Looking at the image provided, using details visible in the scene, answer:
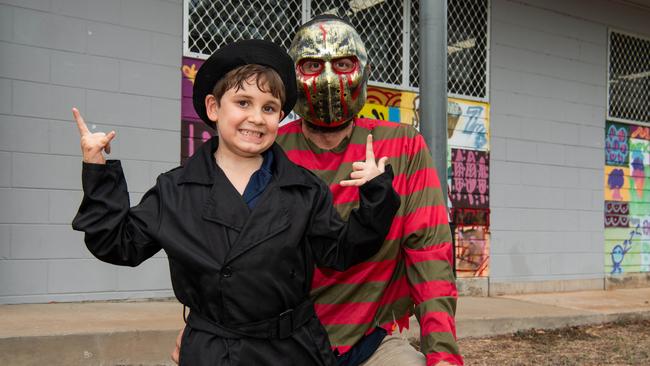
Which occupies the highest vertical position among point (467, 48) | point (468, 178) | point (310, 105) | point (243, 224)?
point (467, 48)

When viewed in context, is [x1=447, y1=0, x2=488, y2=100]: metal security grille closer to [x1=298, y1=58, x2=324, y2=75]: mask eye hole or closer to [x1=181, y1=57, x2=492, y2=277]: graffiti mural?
[x1=181, y1=57, x2=492, y2=277]: graffiti mural

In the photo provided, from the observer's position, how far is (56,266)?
19.8ft

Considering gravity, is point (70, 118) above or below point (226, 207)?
above

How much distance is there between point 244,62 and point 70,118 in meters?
4.40

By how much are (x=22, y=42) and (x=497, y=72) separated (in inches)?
227

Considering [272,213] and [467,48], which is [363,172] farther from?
[467,48]

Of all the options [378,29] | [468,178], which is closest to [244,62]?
[378,29]

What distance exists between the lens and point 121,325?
514 centimetres

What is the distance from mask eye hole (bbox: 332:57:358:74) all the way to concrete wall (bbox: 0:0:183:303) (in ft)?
13.7

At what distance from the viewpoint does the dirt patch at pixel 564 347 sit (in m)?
5.88

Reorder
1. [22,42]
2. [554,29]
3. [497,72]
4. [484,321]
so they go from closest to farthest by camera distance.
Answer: [22,42], [484,321], [497,72], [554,29]

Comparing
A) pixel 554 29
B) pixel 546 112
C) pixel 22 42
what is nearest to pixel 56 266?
pixel 22 42

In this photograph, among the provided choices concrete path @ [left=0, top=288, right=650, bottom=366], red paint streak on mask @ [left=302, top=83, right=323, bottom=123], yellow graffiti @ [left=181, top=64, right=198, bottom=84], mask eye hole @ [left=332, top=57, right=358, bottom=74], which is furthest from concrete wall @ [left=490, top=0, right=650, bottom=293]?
red paint streak on mask @ [left=302, top=83, right=323, bottom=123]

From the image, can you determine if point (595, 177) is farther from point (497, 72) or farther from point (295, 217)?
point (295, 217)
